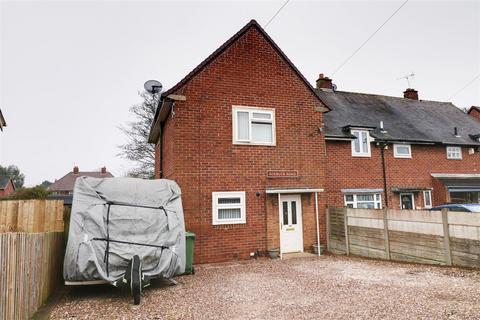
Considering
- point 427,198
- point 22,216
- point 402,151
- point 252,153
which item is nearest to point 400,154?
point 402,151

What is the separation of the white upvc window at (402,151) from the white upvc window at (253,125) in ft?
28.0

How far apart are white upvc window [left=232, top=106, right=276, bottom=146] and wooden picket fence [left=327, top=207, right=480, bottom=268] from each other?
3.89 metres

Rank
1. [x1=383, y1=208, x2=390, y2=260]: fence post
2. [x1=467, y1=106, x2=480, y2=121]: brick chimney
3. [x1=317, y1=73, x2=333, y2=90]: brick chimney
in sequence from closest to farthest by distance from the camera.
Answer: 1. [x1=383, y1=208, x2=390, y2=260]: fence post
2. [x1=317, y1=73, x2=333, y2=90]: brick chimney
3. [x1=467, y1=106, x2=480, y2=121]: brick chimney

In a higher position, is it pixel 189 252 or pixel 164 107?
pixel 164 107

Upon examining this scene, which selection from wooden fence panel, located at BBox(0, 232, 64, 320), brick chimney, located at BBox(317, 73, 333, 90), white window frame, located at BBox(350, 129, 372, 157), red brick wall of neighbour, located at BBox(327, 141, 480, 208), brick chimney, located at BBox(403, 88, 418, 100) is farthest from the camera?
brick chimney, located at BBox(403, 88, 418, 100)

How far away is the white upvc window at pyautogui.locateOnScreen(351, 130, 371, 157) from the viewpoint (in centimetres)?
A: 1559

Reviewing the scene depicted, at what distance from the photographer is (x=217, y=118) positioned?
11156 mm

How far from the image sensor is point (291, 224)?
38.3 ft

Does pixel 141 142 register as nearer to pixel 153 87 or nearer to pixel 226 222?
pixel 153 87

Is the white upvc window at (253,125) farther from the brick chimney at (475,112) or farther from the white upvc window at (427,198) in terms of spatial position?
the brick chimney at (475,112)

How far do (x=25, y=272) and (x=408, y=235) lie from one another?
964 centimetres

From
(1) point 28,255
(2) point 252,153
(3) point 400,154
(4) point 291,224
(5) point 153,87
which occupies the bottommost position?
(4) point 291,224

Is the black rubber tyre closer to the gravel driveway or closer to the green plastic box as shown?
the gravel driveway

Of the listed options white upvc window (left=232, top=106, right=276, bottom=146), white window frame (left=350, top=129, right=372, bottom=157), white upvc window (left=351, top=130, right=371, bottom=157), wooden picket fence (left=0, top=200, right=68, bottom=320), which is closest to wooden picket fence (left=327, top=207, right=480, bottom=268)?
white upvc window (left=232, top=106, right=276, bottom=146)
